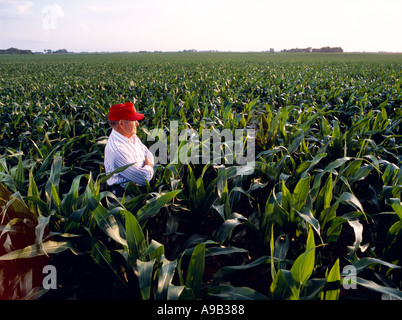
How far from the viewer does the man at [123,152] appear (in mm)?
2336

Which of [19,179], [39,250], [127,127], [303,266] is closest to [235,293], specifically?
[303,266]

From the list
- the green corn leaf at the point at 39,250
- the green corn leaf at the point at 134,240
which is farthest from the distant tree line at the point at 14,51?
the green corn leaf at the point at 134,240

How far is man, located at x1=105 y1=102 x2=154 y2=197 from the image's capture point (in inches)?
92.0

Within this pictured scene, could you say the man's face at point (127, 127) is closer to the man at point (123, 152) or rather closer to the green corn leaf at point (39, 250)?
the man at point (123, 152)

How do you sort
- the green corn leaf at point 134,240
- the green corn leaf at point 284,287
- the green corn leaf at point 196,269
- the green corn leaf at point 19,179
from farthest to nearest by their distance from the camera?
the green corn leaf at point 19,179, the green corn leaf at point 134,240, the green corn leaf at point 196,269, the green corn leaf at point 284,287

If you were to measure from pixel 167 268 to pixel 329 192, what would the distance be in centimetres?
111

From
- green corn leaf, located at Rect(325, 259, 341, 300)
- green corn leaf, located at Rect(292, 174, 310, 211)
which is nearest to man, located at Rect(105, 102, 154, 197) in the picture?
green corn leaf, located at Rect(292, 174, 310, 211)

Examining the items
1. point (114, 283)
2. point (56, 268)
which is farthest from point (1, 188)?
point (114, 283)

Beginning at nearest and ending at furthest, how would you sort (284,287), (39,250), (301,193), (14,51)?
(284,287) → (39,250) → (301,193) → (14,51)

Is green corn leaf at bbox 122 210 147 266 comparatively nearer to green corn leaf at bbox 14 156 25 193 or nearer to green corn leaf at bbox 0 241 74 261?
green corn leaf at bbox 0 241 74 261

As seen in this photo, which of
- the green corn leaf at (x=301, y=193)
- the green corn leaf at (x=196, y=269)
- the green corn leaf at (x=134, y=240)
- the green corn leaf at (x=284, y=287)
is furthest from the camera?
the green corn leaf at (x=301, y=193)

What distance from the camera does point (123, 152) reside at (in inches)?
91.7

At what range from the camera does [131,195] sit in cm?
221

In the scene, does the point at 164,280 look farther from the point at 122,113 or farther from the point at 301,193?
the point at 122,113
